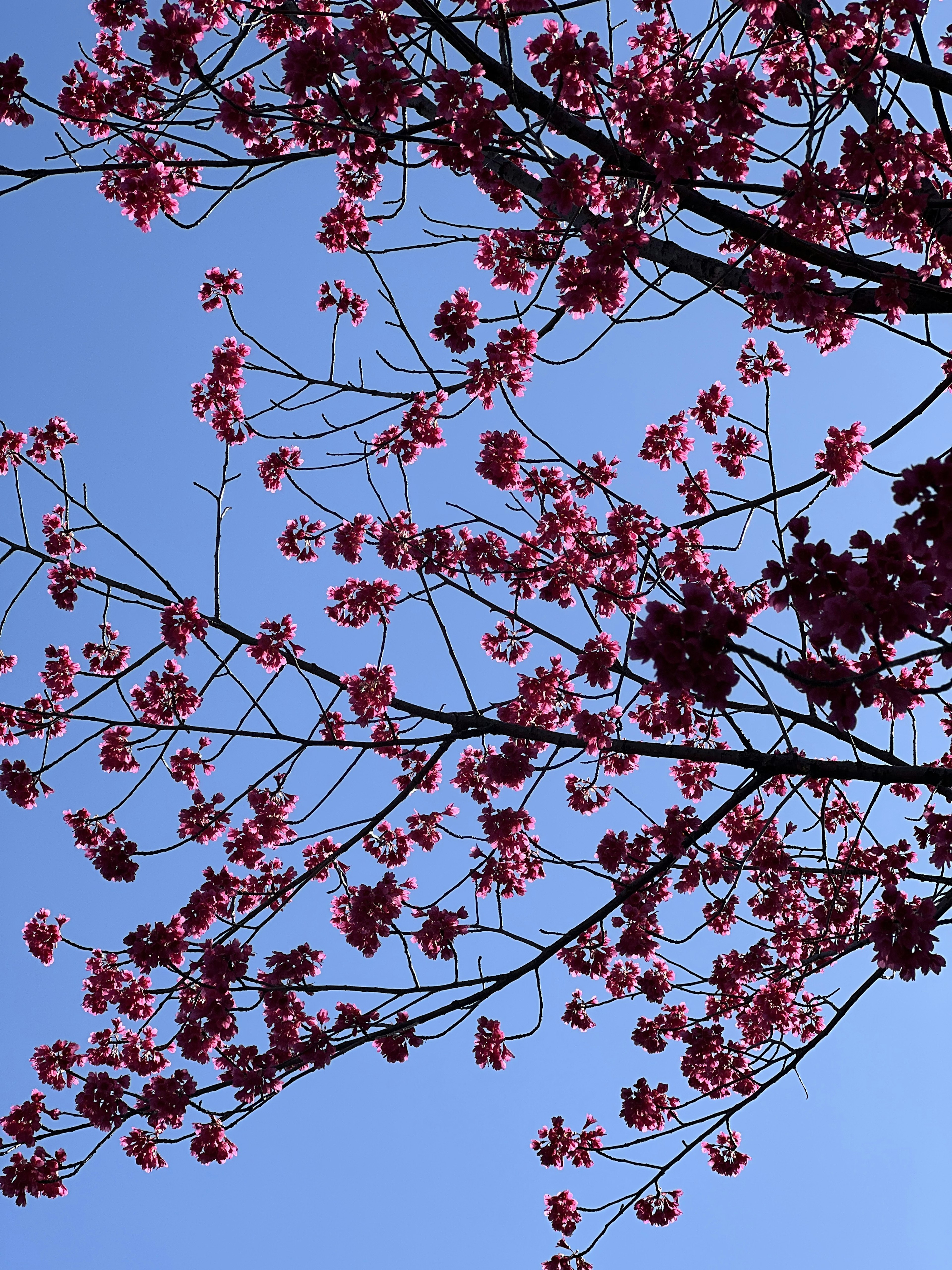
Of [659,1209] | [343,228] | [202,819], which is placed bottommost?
[659,1209]

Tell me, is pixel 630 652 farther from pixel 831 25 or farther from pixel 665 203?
pixel 831 25

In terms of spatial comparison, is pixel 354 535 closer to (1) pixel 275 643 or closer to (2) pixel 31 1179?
(1) pixel 275 643

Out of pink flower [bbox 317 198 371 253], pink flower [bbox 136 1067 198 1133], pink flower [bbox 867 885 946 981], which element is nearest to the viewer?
pink flower [bbox 867 885 946 981]

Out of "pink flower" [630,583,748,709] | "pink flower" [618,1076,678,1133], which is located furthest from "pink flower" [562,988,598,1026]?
"pink flower" [630,583,748,709]

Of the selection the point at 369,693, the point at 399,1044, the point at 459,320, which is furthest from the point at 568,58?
the point at 399,1044

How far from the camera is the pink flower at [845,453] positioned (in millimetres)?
6773

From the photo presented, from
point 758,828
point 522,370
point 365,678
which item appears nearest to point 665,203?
point 522,370

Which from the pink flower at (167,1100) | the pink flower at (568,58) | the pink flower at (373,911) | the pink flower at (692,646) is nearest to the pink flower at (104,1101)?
the pink flower at (167,1100)

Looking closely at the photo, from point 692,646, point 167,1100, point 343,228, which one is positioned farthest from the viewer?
point 343,228

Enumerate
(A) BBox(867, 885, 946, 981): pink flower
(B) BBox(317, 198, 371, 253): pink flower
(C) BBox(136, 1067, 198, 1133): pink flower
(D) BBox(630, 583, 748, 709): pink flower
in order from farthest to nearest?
1. (B) BBox(317, 198, 371, 253): pink flower
2. (C) BBox(136, 1067, 198, 1133): pink flower
3. (A) BBox(867, 885, 946, 981): pink flower
4. (D) BBox(630, 583, 748, 709): pink flower

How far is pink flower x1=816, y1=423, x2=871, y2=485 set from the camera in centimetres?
677

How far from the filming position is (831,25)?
16.7ft

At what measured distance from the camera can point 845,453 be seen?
6.79m

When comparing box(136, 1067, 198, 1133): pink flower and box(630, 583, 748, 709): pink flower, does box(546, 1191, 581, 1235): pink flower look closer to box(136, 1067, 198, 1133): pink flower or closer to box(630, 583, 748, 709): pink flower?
box(136, 1067, 198, 1133): pink flower
